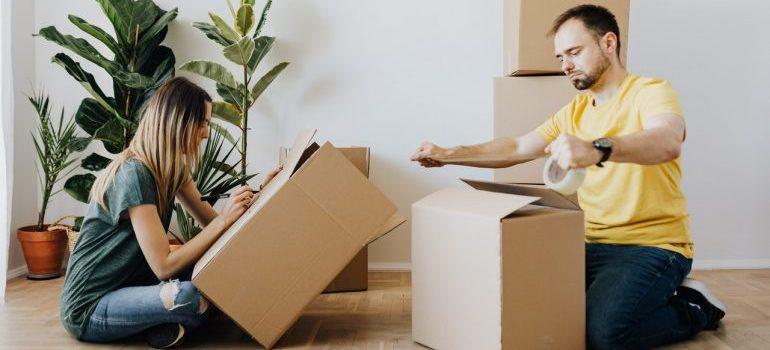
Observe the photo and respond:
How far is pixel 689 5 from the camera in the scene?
2.83 meters

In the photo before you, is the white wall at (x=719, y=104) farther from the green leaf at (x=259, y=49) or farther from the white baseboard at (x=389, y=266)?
the green leaf at (x=259, y=49)

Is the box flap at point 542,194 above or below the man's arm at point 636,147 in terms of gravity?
below

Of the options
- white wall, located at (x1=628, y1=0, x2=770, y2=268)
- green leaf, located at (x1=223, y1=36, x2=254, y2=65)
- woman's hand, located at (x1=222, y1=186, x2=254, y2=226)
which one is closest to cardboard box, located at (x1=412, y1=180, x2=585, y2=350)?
woman's hand, located at (x1=222, y1=186, x2=254, y2=226)

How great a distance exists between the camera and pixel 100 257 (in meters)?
1.74

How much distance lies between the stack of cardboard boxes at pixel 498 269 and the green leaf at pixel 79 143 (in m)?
1.76

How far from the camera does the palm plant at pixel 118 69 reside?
262cm

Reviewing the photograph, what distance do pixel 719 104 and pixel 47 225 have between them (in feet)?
10.3

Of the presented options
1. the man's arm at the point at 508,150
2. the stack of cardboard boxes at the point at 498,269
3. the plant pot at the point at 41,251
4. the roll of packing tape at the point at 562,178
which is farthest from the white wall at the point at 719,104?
the plant pot at the point at 41,251

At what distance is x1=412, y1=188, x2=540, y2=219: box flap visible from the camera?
4.81 feet

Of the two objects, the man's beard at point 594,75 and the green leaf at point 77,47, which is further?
the green leaf at point 77,47

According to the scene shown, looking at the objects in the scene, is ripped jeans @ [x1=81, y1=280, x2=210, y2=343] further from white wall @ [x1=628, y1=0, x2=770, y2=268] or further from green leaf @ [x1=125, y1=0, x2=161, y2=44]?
white wall @ [x1=628, y1=0, x2=770, y2=268]

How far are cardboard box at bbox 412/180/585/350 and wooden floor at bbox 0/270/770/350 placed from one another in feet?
0.81

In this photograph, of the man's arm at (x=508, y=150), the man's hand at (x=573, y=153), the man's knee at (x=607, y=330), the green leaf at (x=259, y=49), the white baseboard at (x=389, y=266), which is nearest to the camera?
the man's hand at (x=573, y=153)

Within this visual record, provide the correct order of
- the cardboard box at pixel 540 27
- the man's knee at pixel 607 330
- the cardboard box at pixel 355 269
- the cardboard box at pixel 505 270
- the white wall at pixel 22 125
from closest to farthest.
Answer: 1. the cardboard box at pixel 505 270
2. the man's knee at pixel 607 330
3. the cardboard box at pixel 540 27
4. the cardboard box at pixel 355 269
5. the white wall at pixel 22 125
